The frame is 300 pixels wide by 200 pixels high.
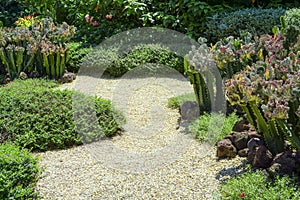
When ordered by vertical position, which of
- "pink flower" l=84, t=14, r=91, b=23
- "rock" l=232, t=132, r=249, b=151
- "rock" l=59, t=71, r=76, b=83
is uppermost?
"pink flower" l=84, t=14, r=91, b=23

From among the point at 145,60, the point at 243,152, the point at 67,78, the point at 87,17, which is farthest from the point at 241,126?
the point at 87,17

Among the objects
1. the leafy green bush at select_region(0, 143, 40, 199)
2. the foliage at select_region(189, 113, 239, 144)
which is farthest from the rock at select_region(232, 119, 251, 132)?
the leafy green bush at select_region(0, 143, 40, 199)

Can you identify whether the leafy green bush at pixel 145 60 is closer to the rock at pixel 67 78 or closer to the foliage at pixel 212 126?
the rock at pixel 67 78

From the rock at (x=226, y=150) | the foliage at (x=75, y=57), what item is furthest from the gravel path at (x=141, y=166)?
the foliage at (x=75, y=57)

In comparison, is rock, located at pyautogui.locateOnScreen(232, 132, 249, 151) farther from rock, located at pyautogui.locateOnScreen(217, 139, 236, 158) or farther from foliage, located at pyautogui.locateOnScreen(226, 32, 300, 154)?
foliage, located at pyautogui.locateOnScreen(226, 32, 300, 154)

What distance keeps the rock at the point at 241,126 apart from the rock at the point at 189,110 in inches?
29.9

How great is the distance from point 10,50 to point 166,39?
2.86 metres

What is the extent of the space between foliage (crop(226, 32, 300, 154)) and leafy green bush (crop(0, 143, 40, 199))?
5.79ft

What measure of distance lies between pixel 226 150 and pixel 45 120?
79.5 inches

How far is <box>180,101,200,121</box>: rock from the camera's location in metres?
5.46

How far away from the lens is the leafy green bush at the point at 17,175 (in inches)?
137

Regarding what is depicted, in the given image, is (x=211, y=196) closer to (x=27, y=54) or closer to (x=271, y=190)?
(x=271, y=190)

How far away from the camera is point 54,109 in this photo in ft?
17.1

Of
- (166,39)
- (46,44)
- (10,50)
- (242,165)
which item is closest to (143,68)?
(166,39)
